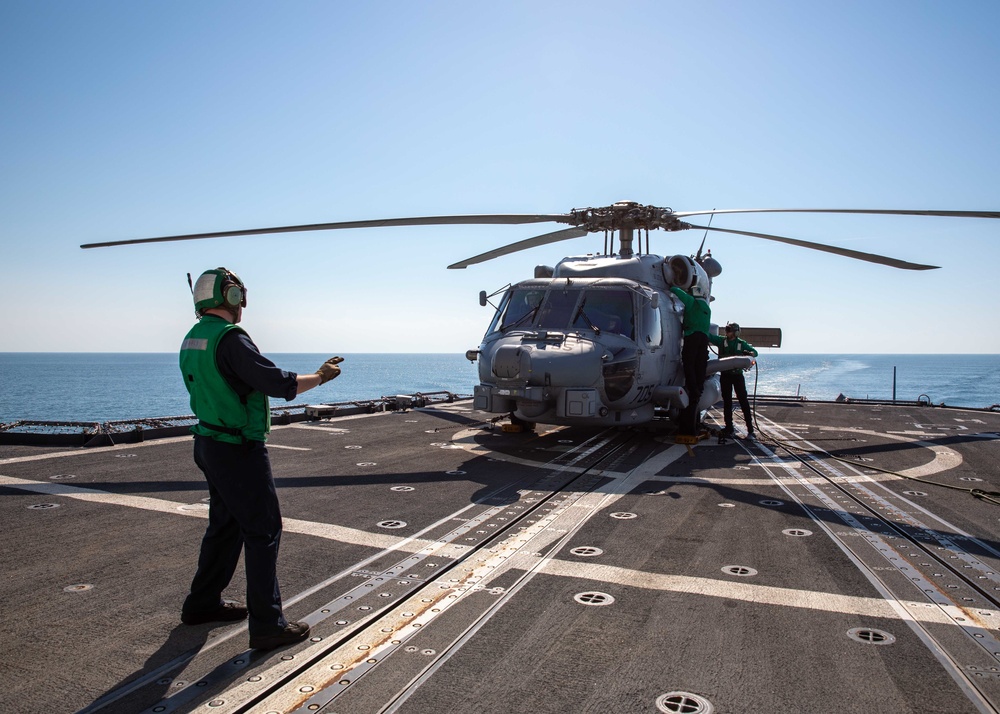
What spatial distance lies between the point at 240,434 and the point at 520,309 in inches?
310

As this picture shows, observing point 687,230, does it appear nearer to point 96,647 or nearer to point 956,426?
point 956,426

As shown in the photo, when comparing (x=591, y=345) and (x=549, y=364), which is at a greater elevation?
(x=591, y=345)

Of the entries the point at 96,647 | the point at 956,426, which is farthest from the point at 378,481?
the point at 956,426

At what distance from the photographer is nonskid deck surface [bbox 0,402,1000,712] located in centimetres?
287

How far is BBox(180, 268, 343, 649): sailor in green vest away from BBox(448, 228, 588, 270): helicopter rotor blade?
32.1 feet

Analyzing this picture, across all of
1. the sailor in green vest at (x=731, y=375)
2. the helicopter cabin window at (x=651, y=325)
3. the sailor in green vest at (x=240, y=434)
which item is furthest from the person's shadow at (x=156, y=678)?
the sailor in green vest at (x=731, y=375)

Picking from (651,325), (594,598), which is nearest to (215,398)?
(594,598)

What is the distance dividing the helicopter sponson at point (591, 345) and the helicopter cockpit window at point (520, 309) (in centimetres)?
2

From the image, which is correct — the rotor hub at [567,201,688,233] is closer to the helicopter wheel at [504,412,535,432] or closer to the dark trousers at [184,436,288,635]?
the helicopter wheel at [504,412,535,432]

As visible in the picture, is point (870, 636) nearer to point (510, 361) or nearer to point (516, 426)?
point (510, 361)

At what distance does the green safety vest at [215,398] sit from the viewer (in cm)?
334

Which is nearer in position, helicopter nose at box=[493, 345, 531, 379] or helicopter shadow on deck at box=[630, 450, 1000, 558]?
helicopter shadow on deck at box=[630, 450, 1000, 558]

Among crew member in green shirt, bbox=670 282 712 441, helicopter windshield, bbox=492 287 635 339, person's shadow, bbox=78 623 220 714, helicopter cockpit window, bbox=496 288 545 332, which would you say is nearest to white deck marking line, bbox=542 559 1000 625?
person's shadow, bbox=78 623 220 714

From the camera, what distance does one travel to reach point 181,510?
5.83m
